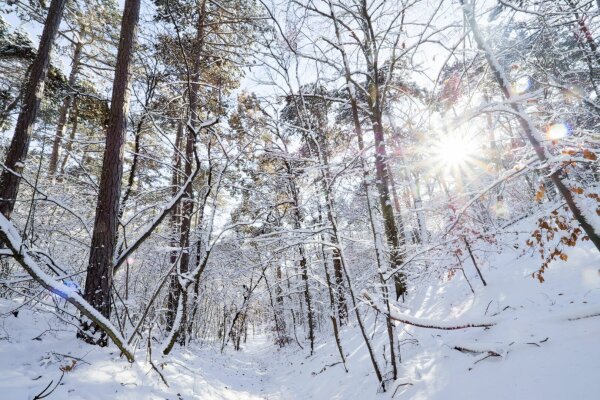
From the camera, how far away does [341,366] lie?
7.25 m

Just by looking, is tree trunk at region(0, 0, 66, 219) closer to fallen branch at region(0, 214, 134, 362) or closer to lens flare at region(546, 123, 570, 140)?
fallen branch at region(0, 214, 134, 362)

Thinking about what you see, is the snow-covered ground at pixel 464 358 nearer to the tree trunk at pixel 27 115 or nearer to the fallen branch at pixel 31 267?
the fallen branch at pixel 31 267

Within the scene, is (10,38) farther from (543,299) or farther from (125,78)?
(543,299)

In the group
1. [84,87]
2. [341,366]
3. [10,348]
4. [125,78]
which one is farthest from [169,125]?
[341,366]

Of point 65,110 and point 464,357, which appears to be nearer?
point 464,357

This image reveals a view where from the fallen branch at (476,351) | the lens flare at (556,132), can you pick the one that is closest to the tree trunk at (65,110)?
the fallen branch at (476,351)

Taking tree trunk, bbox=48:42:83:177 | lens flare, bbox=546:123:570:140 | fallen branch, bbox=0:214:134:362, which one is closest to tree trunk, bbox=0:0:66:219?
fallen branch, bbox=0:214:134:362

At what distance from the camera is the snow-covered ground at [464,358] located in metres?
2.99

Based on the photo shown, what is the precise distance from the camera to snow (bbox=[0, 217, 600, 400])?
3.00m

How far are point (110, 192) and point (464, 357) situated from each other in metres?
5.75

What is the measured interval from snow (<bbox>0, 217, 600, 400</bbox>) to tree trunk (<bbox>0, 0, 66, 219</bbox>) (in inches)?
81.1

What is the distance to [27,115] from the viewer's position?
19.9 feet

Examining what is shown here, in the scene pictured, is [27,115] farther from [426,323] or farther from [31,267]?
[426,323]

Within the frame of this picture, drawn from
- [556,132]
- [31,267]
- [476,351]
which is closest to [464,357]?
[476,351]
